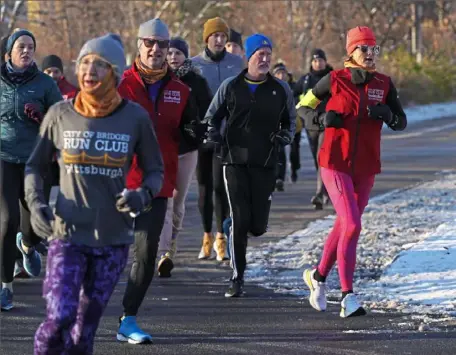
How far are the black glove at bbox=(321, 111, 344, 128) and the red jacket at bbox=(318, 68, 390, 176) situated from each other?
82 millimetres

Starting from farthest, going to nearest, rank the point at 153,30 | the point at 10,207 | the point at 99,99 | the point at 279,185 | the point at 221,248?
1. the point at 279,185
2. the point at 221,248
3. the point at 10,207
4. the point at 153,30
5. the point at 99,99

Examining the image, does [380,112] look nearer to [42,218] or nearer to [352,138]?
Answer: [352,138]

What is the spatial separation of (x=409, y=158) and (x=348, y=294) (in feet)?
52.3

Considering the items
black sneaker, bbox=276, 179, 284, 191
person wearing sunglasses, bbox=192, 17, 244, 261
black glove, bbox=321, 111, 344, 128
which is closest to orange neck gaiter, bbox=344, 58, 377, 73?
black glove, bbox=321, 111, 344, 128

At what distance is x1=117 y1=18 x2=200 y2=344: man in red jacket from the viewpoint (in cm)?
771

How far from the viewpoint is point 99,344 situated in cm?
760

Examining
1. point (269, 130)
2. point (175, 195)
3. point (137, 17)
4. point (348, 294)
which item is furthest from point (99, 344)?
Result: point (137, 17)

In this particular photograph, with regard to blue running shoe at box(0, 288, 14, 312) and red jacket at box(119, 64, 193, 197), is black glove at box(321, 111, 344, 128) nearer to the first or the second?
red jacket at box(119, 64, 193, 197)

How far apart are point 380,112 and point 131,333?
236cm

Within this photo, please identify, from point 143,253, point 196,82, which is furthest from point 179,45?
point 143,253

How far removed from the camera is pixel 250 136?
9289 mm

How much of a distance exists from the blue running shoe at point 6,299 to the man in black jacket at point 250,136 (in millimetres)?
1648

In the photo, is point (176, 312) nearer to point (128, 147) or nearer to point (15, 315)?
point (15, 315)

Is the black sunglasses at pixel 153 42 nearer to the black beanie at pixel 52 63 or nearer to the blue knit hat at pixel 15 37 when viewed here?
the blue knit hat at pixel 15 37
